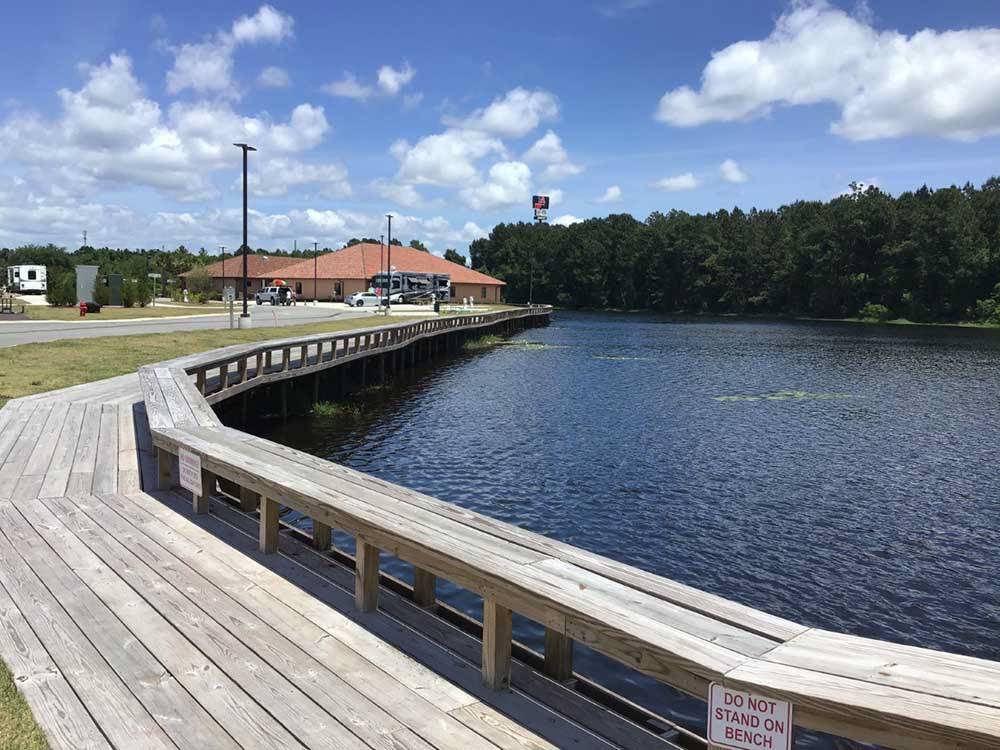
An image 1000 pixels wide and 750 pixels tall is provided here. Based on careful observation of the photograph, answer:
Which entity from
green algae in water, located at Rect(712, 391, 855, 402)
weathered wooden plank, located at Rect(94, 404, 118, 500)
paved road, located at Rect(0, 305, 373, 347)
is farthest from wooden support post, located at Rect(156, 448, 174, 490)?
green algae in water, located at Rect(712, 391, 855, 402)

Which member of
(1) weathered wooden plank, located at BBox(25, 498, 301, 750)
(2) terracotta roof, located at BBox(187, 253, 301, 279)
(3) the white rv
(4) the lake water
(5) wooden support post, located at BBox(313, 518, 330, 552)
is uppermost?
(2) terracotta roof, located at BBox(187, 253, 301, 279)

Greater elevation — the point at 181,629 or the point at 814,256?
the point at 814,256

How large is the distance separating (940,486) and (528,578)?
12628mm

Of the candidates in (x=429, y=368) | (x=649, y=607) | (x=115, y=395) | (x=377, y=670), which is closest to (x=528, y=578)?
(x=649, y=607)

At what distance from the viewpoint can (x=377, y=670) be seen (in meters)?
4.25

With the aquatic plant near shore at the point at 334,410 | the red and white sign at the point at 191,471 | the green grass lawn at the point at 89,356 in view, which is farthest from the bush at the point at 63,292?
the red and white sign at the point at 191,471

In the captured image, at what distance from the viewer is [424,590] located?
525 centimetres

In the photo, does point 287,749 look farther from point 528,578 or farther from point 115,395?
point 115,395

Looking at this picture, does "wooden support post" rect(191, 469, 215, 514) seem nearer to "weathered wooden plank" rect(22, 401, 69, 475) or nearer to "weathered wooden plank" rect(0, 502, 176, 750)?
"weathered wooden plank" rect(0, 502, 176, 750)

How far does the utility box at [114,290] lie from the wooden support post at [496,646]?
161 feet

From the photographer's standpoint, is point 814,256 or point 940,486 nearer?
point 940,486

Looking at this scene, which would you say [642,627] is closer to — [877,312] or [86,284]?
[86,284]

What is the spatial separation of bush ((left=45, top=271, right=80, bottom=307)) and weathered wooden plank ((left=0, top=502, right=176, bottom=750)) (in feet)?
152

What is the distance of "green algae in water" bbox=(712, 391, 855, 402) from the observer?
24562 millimetres
